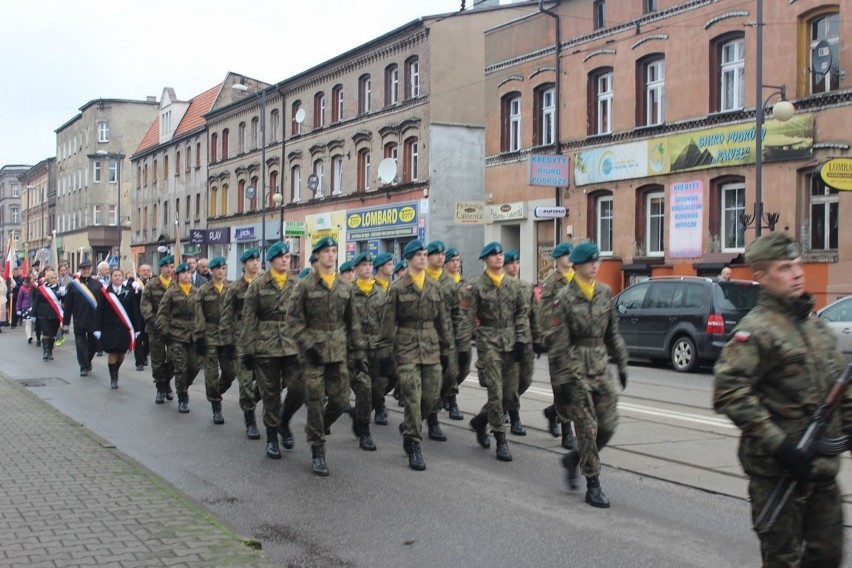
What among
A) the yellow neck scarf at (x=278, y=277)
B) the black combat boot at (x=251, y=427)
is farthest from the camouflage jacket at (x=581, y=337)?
the black combat boot at (x=251, y=427)

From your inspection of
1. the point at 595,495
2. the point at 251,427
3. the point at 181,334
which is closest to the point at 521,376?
the point at 595,495

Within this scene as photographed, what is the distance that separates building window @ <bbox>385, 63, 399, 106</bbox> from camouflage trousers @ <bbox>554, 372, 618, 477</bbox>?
102 ft

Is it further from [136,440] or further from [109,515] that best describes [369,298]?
[109,515]

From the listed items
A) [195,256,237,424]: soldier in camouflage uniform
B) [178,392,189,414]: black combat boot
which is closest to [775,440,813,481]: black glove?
[195,256,237,424]: soldier in camouflage uniform

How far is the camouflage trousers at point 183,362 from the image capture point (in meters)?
11.9

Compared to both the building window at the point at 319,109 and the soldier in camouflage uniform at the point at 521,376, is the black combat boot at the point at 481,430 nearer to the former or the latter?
the soldier in camouflage uniform at the point at 521,376

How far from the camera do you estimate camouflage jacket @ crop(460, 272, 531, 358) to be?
29.6 ft

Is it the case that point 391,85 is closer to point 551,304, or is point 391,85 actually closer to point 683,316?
point 683,316

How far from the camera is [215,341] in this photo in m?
11.2

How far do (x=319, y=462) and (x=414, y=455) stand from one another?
0.77 m

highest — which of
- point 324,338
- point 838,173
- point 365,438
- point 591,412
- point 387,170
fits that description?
point 387,170

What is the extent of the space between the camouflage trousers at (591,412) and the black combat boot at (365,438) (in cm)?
267

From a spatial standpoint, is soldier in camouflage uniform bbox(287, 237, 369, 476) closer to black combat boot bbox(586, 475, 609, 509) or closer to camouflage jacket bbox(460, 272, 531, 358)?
camouflage jacket bbox(460, 272, 531, 358)

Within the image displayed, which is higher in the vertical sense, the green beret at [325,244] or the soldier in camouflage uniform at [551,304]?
the green beret at [325,244]
